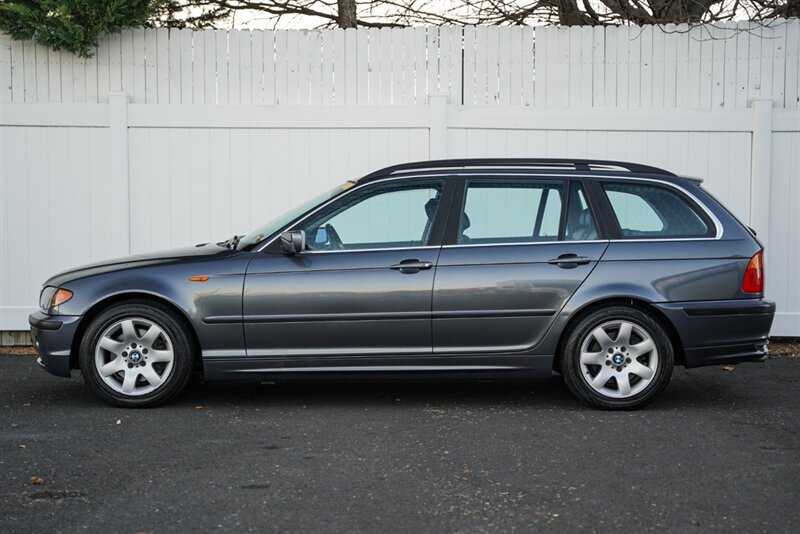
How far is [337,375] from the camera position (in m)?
7.20

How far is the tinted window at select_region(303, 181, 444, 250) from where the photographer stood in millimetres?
7258

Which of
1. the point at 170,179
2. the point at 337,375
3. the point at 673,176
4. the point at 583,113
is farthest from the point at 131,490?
the point at 583,113

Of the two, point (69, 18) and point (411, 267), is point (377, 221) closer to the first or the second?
point (411, 267)

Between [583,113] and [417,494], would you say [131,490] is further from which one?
[583,113]

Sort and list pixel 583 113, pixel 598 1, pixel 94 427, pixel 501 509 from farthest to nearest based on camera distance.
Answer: pixel 598 1, pixel 583 113, pixel 94 427, pixel 501 509

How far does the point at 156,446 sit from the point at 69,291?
1.62m

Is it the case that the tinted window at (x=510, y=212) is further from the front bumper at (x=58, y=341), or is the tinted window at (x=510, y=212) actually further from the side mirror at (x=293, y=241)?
the front bumper at (x=58, y=341)

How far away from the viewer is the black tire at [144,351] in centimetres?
714

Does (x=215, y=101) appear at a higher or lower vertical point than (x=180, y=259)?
higher

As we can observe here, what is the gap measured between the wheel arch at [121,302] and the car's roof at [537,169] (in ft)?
4.89

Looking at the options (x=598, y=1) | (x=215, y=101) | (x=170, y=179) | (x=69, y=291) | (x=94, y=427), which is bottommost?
(x=94, y=427)

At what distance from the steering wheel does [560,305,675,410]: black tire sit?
162cm

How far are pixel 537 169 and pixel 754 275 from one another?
1.58 m

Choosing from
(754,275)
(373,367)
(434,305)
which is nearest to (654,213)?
(754,275)
